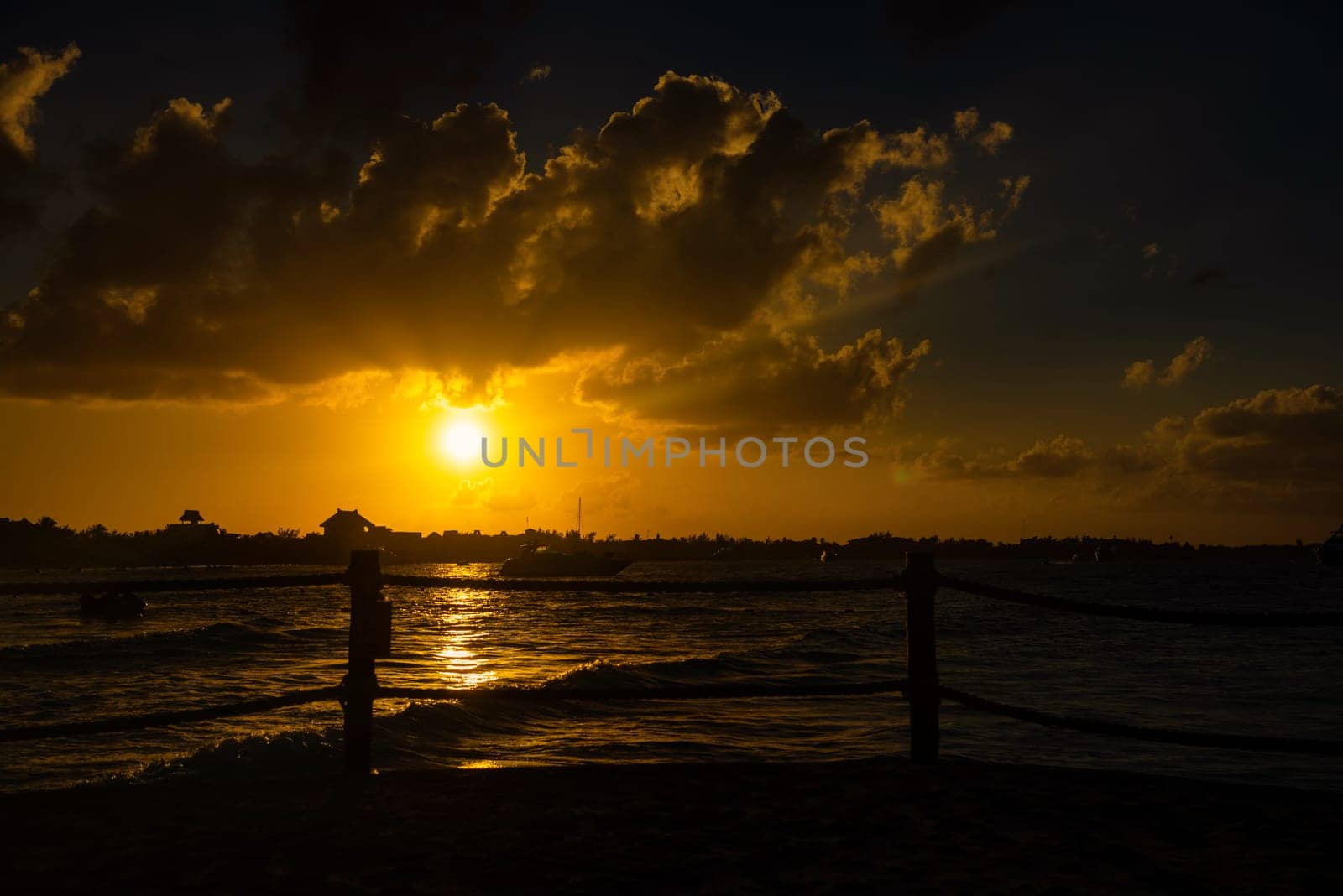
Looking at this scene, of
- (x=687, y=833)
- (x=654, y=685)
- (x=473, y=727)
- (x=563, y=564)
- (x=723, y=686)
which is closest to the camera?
(x=687, y=833)

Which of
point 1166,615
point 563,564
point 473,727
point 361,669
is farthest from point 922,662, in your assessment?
point 563,564

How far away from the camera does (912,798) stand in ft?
15.6

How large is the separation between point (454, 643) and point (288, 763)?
2255 cm

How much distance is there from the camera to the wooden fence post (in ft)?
18.3

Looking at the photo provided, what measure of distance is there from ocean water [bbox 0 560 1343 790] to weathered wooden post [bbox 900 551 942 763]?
1684 millimetres

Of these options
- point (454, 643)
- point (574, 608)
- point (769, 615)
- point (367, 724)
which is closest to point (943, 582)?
point (367, 724)

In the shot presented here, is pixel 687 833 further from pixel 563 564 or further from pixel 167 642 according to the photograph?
pixel 563 564

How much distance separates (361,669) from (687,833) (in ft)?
7.80

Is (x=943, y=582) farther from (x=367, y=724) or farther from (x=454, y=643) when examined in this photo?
(x=454, y=643)

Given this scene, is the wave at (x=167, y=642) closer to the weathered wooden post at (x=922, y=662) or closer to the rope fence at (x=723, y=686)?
the rope fence at (x=723, y=686)

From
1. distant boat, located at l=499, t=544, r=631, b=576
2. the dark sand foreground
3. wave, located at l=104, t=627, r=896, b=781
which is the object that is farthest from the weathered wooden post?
distant boat, located at l=499, t=544, r=631, b=576

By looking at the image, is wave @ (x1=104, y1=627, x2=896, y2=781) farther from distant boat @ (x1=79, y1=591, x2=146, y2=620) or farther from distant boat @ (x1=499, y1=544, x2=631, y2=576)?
distant boat @ (x1=499, y1=544, x2=631, y2=576)

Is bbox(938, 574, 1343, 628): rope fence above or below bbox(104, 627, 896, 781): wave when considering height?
above

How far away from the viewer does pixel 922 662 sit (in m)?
5.78
